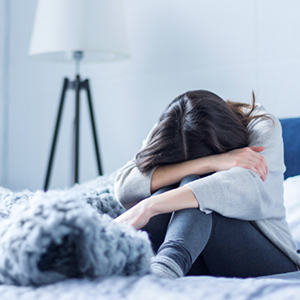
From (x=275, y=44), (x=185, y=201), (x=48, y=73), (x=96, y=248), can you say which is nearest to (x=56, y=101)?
(x=48, y=73)

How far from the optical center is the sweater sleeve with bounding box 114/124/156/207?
114 centimetres

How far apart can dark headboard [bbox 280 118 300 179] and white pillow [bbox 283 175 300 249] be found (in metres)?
0.08

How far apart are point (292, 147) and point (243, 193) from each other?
1.97ft

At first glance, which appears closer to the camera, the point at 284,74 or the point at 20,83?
the point at 284,74

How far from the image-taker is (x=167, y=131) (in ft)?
3.59

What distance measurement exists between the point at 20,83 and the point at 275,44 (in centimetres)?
198

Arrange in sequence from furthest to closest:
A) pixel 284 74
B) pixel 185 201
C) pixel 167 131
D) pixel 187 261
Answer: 1. pixel 284 74
2. pixel 167 131
3. pixel 185 201
4. pixel 187 261

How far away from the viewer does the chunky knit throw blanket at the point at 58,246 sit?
0.43 m

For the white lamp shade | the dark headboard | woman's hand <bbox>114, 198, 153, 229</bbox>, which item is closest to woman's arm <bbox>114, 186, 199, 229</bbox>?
woman's hand <bbox>114, 198, 153, 229</bbox>

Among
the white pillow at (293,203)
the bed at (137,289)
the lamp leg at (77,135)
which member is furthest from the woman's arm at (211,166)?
the lamp leg at (77,135)

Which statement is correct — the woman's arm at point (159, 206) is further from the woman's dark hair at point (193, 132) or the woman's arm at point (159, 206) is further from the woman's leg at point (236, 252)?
the woman's dark hair at point (193, 132)

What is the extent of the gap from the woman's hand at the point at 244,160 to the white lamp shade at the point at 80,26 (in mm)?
1125

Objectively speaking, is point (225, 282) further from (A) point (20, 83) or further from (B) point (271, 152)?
(A) point (20, 83)

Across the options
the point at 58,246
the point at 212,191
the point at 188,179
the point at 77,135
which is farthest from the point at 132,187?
the point at 77,135
